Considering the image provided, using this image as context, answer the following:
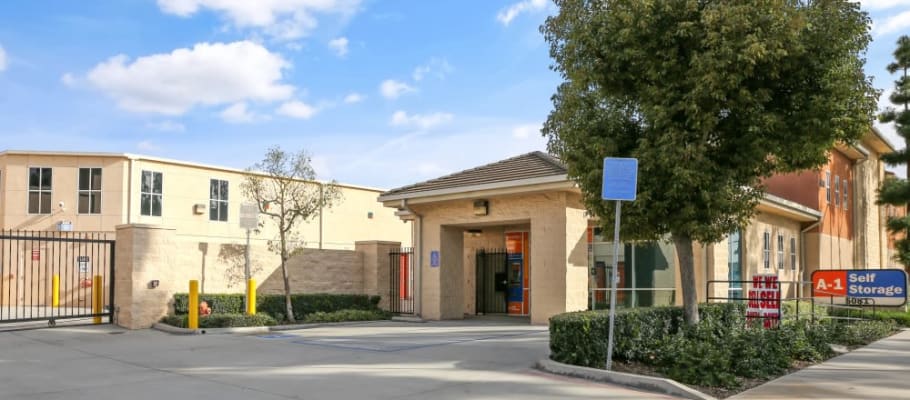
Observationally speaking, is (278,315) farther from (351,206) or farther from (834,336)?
(351,206)

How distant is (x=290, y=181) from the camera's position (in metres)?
19.9

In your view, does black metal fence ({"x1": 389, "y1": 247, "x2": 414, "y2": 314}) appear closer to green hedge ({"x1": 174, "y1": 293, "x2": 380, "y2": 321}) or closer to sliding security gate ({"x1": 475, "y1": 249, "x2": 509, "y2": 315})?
green hedge ({"x1": 174, "y1": 293, "x2": 380, "y2": 321})

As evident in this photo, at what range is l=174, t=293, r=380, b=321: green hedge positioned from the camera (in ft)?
60.5

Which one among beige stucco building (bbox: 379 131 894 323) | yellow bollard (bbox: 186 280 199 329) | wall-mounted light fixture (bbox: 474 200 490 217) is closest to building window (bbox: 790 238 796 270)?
beige stucco building (bbox: 379 131 894 323)

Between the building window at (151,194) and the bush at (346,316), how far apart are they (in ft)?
51.8

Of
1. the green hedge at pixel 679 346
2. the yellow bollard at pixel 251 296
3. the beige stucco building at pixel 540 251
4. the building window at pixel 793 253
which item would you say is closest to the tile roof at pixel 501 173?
the beige stucco building at pixel 540 251

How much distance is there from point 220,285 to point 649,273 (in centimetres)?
1165

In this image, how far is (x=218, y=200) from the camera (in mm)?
35469

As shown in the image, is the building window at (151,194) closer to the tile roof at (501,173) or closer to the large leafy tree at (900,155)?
the tile roof at (501,173)

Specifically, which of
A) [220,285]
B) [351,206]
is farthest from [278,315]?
[351,206]

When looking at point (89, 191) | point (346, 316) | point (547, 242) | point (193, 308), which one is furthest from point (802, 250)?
point (89, 191)

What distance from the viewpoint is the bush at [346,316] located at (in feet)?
64.0

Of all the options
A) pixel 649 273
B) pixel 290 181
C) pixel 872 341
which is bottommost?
pixel 872 341

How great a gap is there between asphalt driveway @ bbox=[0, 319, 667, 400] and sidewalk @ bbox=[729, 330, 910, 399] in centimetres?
198
